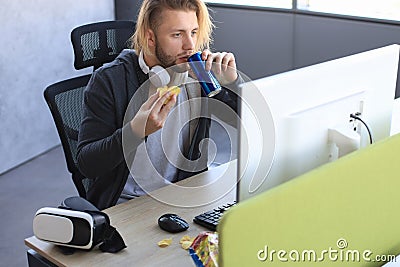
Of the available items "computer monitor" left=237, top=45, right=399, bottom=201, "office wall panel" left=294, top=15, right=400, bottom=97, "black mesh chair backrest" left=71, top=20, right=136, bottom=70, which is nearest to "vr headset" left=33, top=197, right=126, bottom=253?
"computer monitor" left=237, top=45, right=399, bottom=201

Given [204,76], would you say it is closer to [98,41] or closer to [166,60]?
[166,60]

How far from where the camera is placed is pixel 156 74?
6.32ft

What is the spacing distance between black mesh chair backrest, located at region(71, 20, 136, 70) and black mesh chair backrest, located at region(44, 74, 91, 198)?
218 millimetres

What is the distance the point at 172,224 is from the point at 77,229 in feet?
0.80

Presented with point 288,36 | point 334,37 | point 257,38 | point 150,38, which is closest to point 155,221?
point 150,38

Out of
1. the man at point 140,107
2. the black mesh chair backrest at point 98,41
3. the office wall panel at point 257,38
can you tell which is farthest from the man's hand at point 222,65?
the office wall panel at point 257,38

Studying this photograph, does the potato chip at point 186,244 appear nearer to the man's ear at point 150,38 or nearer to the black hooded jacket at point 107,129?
the black hooded jacket at point 107,129

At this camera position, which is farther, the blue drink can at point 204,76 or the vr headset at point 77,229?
the blue drink can at point 204,76

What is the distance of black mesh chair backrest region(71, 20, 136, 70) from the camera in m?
2.36

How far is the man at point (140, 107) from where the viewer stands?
1806 mm

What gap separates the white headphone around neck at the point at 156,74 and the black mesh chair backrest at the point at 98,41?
48 cm

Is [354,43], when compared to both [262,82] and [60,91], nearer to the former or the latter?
[60,91]

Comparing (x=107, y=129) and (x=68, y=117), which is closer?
(x=107, y=129)

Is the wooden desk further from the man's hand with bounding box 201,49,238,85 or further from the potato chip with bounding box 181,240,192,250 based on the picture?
the man's hand with bounding box 201,49,238,85
